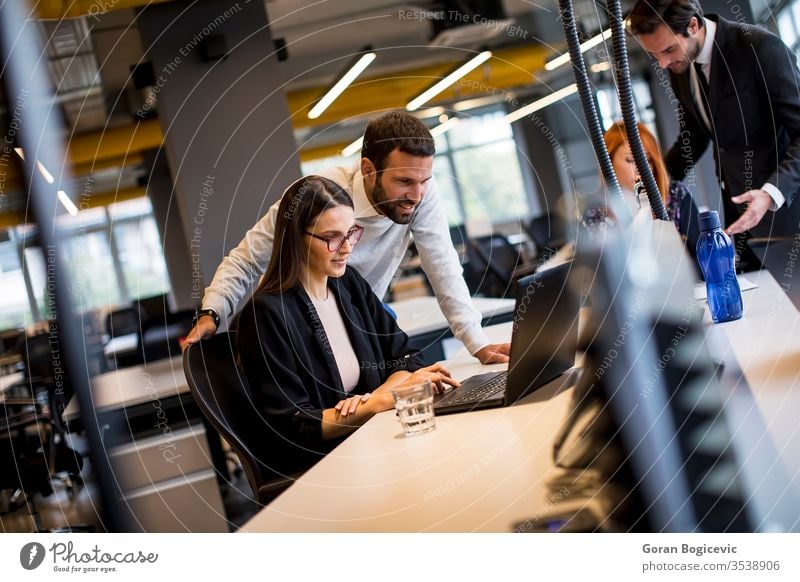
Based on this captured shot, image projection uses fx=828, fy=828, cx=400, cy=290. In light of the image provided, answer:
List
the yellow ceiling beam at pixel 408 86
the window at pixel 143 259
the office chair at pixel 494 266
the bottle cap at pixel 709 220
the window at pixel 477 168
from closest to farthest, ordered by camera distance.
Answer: the bottle cap at pixel 709 220
the window at pixel 477 168
the yellow ceiling beam at pixel 408 86
the window at pixel 143 259
the office chair at pixel 494 266

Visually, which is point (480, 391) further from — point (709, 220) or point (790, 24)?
point (790, 24)

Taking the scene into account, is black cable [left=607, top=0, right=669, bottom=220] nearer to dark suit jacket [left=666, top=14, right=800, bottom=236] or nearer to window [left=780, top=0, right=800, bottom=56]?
dark suit jacket [left=666, top=14, right=800, bottom=236]

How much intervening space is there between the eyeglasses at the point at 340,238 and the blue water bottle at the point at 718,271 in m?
0.68

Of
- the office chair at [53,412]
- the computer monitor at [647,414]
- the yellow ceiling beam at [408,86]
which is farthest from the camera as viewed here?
the office chair at [53,412]

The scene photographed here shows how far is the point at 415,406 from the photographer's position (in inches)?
53.1

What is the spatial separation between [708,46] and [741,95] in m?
0.12

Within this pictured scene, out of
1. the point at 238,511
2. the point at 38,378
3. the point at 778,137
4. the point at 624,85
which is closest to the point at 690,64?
the point at 778,137

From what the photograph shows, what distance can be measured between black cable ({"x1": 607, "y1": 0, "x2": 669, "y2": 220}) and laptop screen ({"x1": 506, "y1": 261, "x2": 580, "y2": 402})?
0.25 meters

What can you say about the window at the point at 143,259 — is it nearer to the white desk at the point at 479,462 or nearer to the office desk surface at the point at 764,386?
the white desk at the point at 479,462

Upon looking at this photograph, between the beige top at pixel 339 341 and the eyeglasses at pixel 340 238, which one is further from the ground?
the eyeglasses at pixel 340 238

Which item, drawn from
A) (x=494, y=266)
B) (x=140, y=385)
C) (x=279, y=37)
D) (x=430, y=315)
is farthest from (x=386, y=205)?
(x=494, y=266)

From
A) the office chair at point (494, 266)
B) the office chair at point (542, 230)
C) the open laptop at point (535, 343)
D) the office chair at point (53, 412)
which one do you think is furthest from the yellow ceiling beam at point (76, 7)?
the office chair at point (542, 230)

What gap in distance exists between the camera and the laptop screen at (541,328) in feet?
4.34
